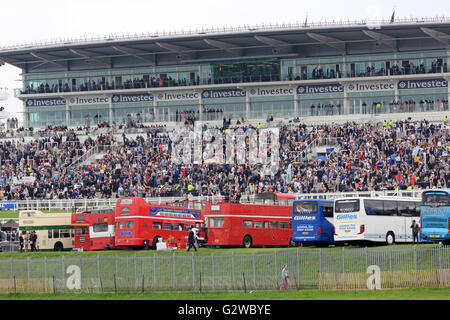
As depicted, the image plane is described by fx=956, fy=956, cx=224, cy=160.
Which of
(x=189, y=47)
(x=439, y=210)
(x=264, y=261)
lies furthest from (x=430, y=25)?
(x=264, y=261)

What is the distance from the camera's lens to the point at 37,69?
118188mm

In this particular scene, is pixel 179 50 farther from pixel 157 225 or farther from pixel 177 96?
pixel 157 225

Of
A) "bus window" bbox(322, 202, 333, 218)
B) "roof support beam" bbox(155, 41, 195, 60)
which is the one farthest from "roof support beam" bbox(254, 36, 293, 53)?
"bus window" bbox(322, 202, 333, 218)

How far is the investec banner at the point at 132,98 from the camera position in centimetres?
11275

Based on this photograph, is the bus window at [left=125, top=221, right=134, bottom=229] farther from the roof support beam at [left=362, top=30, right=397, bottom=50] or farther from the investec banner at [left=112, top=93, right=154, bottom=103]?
the investec banner at [left=112, top=93, right=154, bottom=103]

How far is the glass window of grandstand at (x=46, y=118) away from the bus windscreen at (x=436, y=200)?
230 feet

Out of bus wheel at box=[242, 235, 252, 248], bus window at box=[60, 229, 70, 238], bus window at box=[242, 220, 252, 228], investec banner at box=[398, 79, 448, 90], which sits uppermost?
investec banner at box=[398, 79, 448, 90]

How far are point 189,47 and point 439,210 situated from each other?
212 feet

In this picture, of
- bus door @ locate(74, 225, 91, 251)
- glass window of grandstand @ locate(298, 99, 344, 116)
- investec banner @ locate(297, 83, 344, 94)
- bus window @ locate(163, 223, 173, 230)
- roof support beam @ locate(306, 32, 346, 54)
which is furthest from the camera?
investec banner @ locate(297, 83, 344, 94)

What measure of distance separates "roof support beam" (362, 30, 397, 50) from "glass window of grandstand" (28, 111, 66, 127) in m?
37.3

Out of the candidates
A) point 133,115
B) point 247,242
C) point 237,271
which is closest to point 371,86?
point 133,115

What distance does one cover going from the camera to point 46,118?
116688mm

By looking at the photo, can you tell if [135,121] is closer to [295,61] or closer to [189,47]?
[189,47]

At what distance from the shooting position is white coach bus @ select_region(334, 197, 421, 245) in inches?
2087
